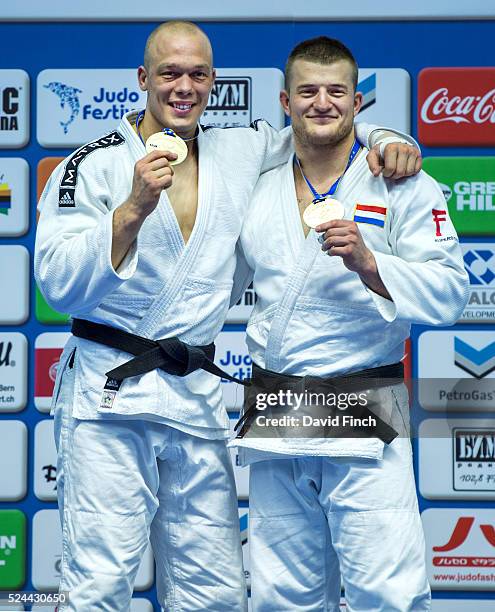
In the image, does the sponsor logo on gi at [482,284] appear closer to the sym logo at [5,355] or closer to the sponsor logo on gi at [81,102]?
the sponsor logo on gi at [81,102]

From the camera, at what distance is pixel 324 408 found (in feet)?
8.30

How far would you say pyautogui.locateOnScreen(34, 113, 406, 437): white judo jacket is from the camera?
248 cm

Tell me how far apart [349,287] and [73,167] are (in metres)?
0.74

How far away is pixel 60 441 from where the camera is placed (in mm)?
2635

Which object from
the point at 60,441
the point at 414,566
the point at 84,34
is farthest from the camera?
the point at 84,34

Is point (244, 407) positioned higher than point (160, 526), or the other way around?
point (244, 407)

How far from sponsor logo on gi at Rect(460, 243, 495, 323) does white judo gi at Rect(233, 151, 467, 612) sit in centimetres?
96

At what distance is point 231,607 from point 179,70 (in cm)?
137

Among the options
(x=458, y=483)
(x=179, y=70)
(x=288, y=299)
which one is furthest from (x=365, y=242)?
(x=458, y=483)

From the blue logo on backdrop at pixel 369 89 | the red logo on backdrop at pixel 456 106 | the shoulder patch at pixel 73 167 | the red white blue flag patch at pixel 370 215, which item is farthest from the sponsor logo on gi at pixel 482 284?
the shoulder patch at pixel 73 167

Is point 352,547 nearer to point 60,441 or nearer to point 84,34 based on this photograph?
point 60,441

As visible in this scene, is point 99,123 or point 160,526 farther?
point 99,123

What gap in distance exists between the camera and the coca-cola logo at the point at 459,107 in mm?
3439

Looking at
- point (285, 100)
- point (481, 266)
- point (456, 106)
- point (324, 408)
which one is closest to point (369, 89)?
point (456, 106)
